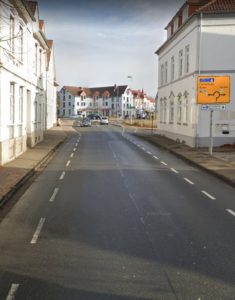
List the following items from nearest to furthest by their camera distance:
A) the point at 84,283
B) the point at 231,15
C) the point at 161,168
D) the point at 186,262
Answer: the point at 84,283, the point at 186,262, the point at 161,168, the point at 231,15

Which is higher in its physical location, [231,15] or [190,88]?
[231,15]

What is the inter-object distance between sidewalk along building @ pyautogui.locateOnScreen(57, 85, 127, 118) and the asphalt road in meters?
134

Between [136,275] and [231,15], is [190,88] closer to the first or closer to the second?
[231,15]

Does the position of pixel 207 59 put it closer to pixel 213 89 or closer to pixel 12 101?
pixel 213 89

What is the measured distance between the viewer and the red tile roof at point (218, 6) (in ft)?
88.8

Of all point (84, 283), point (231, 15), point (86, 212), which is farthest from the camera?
point (231, 15)

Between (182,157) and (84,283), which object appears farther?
(182,157)

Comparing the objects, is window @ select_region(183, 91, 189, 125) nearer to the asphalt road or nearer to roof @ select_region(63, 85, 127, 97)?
the asphalt road

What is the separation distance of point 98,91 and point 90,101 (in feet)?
16.4

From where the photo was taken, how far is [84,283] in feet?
18.5

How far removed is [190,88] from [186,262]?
78.9ft

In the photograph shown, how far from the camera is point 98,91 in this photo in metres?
157

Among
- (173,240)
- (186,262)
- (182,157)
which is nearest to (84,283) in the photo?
(186,262)

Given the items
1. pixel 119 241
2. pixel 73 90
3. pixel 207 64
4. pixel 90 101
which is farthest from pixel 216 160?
pixel 90 101
